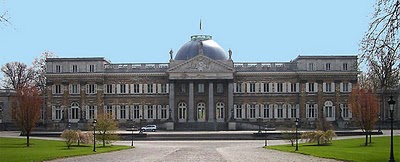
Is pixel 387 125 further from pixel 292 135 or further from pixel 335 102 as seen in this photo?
pixel 292 135

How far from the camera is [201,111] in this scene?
336 feet

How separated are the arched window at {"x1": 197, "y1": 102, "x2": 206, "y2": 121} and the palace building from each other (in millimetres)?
81

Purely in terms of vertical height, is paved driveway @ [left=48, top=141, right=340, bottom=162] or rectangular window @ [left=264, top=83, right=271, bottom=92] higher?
rectangular window @ [left=264, top=83, right=271, bottom=92]

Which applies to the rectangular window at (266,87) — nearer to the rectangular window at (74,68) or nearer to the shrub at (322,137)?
the rectangular window at (74,68)

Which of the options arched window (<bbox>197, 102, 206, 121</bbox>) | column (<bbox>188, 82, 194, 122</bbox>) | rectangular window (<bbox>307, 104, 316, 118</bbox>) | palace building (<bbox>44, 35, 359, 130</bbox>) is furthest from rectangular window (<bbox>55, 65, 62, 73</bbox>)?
rectangular window (<bbox>307, 104, 316, 118</bbox>)

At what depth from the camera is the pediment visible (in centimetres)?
9969

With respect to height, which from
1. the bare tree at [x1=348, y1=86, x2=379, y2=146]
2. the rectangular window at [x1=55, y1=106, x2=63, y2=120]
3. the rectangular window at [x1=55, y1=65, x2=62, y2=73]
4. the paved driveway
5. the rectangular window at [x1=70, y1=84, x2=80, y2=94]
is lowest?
the rectangular window at [x1=55, y1=106, x2=63, y2=120]

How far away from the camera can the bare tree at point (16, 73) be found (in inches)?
4218

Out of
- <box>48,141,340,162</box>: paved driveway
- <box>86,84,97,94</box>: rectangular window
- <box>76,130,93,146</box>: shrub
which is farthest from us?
<box>86,84,97,94</box>: rectangular window

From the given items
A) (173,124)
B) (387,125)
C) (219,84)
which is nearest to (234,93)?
(219,84)

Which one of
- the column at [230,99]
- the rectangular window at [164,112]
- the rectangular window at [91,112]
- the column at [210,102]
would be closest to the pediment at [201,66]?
the column at [210,102]

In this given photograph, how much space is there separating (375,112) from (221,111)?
144 feet

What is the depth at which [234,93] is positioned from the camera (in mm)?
102250

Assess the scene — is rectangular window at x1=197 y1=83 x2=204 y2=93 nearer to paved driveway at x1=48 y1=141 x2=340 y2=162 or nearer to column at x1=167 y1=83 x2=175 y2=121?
column at x1=167 y1=83 x2=175 y2=121
